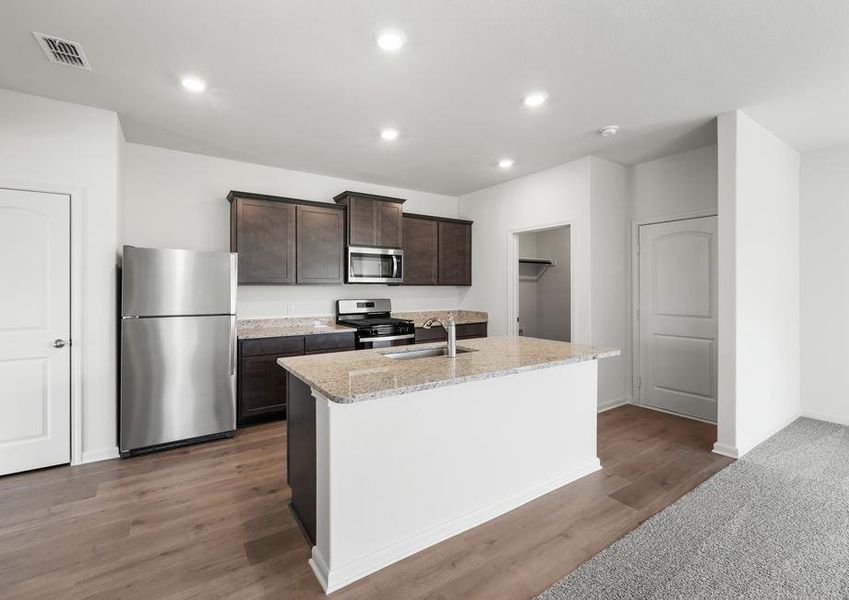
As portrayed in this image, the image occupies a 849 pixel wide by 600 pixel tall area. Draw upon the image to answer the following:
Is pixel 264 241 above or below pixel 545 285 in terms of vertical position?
above

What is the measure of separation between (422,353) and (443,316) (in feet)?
9.75

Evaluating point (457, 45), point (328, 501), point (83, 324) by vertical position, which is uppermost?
point (457, 45)

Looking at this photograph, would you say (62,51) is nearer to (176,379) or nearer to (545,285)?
(176,379)

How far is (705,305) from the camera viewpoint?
396cm

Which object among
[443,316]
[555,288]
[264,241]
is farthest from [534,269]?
[264,241]

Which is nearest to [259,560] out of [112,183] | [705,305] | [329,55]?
[329,55]

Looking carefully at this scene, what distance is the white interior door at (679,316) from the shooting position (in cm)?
395

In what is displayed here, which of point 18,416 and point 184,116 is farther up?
point 184,116

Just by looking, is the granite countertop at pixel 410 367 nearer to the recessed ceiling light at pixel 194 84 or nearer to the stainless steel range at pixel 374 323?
the stainless steel range at pixel 374 323

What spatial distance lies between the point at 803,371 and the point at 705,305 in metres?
1.22

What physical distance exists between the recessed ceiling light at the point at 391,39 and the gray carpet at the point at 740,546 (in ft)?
8.92

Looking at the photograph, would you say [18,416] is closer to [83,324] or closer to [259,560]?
[83,324]

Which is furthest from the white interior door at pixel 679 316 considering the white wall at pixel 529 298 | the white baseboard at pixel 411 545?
the white baseboard at pixel 411 545

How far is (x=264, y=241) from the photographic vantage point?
4.12 metres
